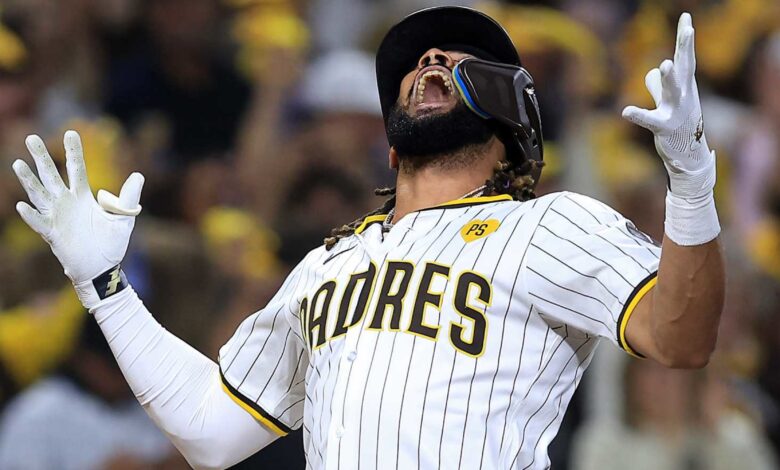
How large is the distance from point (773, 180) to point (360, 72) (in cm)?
227

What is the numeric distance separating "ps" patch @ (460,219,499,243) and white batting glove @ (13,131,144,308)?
77 centimetres

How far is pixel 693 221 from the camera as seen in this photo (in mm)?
1977

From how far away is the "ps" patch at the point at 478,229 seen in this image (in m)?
2.36

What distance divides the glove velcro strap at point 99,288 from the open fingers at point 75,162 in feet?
0.65

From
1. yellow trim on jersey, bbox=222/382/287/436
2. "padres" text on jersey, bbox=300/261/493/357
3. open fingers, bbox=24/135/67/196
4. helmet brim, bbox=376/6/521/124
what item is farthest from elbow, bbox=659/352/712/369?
open fingers, bbox=24/135/67/196

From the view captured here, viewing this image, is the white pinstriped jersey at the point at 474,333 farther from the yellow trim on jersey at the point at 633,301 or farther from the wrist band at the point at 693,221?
the wrist band at the point at 693,221

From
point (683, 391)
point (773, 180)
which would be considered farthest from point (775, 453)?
point (773, 180)

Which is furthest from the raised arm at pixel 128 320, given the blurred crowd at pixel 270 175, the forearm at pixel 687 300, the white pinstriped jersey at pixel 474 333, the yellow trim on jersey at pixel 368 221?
the blurred crowd at pixel 270 175

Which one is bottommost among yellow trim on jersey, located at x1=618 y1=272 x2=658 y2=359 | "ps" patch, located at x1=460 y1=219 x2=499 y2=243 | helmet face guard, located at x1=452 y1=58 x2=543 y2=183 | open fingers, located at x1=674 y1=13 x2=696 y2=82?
yellow trim on jersey, located at x1=618 y1=272 x2=658 y2=359

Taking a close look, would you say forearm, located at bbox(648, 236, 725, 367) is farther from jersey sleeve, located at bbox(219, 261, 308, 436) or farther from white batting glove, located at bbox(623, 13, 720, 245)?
jersey sleeve, located at bbox(219, 261, 308, 436)

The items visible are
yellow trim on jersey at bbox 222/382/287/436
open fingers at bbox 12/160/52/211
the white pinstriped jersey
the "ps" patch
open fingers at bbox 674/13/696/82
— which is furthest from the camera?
yellow trim on jersey at bbox 222/382/287/436

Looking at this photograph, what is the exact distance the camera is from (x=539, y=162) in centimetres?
267

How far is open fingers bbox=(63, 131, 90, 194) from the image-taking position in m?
2.56

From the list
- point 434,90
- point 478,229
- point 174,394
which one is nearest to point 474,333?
point 478,229
